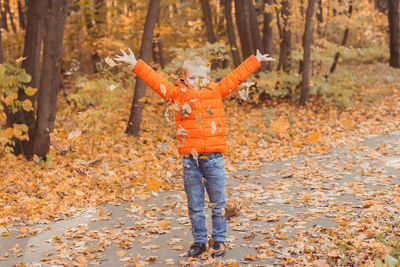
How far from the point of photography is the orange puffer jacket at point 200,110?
13.5 feet

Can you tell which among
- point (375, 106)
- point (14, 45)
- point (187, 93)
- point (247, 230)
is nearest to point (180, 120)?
point (187, 93)

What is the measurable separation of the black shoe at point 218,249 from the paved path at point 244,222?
88mm

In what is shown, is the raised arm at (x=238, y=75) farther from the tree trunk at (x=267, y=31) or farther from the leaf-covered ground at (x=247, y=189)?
the tree trunk at (x=267, y=31)

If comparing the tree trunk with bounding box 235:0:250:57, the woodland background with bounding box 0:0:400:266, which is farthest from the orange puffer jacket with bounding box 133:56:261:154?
the tree trunk with bounding box 235:0:250:57

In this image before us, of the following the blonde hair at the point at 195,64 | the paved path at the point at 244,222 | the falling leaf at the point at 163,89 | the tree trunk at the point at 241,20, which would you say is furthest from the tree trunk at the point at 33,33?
the tree trunk at the point at 241,20

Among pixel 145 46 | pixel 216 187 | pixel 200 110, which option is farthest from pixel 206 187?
pixel 145 46

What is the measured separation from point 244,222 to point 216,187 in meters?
1.42

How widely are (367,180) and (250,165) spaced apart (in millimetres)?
2581

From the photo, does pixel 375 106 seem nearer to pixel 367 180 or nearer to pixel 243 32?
pixel 243 32

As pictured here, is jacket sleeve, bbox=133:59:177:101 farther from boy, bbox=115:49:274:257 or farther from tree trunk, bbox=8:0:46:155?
tree trunk, bbox=8:0:46:155

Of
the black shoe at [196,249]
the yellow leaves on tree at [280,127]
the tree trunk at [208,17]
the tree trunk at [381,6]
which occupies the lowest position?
the black shoe at [196,249]

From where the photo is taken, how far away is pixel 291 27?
14719mm

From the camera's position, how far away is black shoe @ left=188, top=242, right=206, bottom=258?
14.5ft

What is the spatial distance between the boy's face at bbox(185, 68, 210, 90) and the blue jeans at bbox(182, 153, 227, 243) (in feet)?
2.36
